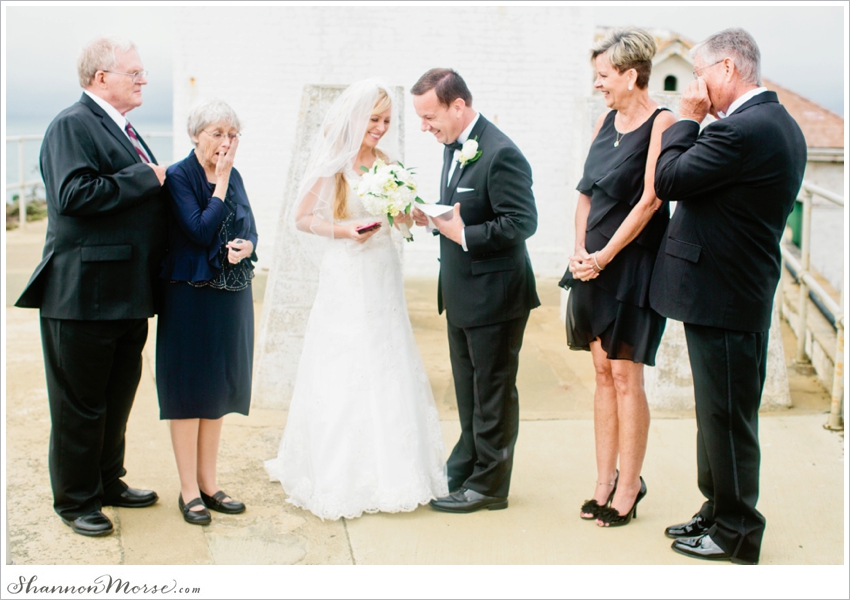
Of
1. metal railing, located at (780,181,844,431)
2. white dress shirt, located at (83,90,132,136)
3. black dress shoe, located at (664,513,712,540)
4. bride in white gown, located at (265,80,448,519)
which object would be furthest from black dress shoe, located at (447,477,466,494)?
metal railing, located at (780,181,844,431)

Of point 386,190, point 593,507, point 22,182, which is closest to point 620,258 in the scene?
point 386,190

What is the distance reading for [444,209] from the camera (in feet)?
12.3

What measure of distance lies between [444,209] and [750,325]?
141 cm

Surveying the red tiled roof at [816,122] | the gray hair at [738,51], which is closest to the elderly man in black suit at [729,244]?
the gray hair at [738,51]

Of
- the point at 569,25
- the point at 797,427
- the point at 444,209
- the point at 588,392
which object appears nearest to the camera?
the point at 444,209

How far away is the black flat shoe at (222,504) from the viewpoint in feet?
12.7

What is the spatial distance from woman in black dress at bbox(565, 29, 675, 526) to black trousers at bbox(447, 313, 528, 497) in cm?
32

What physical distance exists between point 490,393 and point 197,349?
138 centimetres

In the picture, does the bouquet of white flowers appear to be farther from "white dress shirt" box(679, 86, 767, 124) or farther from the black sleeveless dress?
"white dress shirt" box(679, 86, 767, 124)

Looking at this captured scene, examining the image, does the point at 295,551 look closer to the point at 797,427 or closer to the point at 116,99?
the point at 116,99

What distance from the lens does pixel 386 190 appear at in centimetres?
368

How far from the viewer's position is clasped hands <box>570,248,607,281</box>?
11.9 feet

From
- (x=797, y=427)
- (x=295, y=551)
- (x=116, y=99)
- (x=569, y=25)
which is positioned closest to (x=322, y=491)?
(x=295, y=551)

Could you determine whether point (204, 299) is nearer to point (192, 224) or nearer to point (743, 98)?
point (192, 224)
